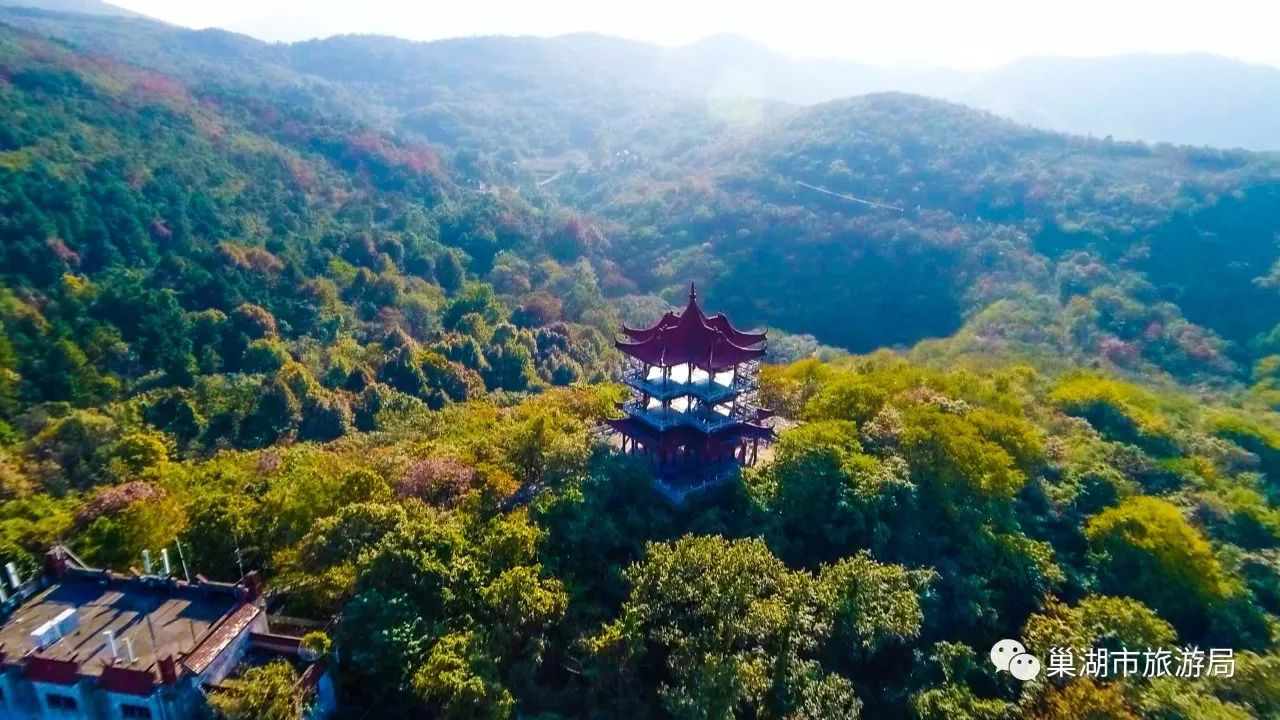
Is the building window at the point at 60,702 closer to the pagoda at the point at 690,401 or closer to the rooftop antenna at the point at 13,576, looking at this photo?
the rooftop antenna at the point at 13,576

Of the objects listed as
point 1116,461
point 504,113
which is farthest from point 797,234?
point 504,113

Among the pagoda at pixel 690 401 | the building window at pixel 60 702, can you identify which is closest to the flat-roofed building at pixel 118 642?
the building window at pixel 60 702

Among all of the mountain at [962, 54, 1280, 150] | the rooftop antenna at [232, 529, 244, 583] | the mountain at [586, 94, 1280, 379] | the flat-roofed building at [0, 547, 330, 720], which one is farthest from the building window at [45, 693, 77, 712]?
the mountain at [962, 54, 1280, 150]

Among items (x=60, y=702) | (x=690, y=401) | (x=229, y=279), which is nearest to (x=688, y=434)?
(x=690, y=401)

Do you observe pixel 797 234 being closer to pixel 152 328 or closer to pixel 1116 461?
pixel 1116 461

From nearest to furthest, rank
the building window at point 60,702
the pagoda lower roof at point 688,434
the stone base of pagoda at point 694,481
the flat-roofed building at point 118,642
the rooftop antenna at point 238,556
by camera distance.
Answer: the flat-roofed building at point 118,642 < the building window at point 60,702 < the rooftop antenna at point 238,556 < the stone base of pagoda at point 694,481 < the pagoda lower roof at point 688,434

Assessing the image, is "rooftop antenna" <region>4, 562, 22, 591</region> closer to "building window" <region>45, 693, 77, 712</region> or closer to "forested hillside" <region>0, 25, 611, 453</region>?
"building window" <region>45, 693, 77, 712</region>
